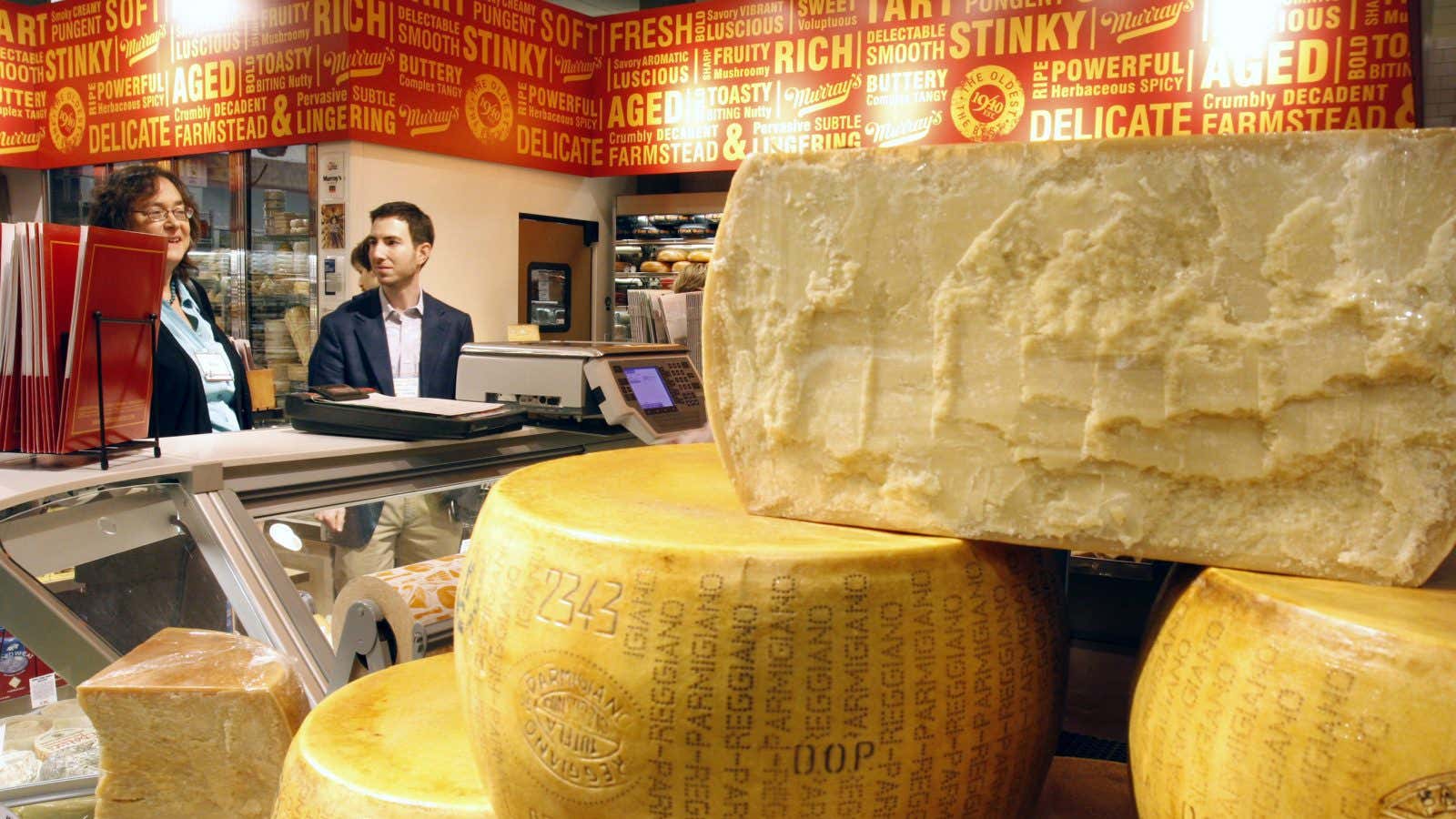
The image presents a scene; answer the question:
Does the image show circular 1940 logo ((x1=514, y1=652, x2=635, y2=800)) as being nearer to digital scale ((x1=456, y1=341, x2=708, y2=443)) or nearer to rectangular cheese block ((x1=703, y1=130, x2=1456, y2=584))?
rectangular cheese block ((x1=703, y1=130, x2=1456, y2=584))

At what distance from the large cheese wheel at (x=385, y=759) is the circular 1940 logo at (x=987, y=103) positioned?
4716 millimetres

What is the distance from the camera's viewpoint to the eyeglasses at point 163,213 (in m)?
3.58

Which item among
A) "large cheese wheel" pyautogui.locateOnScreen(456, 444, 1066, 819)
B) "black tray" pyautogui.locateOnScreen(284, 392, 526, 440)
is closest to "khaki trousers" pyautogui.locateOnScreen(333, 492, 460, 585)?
"black tray" pyautogui.locateOnScreen(284, 392, 526, 440)

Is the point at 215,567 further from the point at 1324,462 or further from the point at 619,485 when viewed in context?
the point at 1324,462

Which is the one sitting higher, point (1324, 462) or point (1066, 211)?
point (1066, 211)

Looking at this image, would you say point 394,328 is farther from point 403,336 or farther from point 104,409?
point 104,409

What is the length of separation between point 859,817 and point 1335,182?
569 millimetres

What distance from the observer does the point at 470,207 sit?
6.29 meters

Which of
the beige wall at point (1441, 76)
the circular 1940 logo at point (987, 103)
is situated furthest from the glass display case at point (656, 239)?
the beige wall at point (1441, 76)

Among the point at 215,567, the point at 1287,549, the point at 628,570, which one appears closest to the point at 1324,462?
the point at 1287,549

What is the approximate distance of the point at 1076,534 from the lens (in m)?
0.87

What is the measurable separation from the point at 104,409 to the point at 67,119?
6328mm

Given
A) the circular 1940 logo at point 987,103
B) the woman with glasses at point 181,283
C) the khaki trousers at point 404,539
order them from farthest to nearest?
the circular 1940 logo at point 987,103, the woman with glasses at point 181,283, the khaki trousers at point 404,539

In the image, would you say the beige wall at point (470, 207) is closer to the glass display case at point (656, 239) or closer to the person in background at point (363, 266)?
the person in background at point (363, 266)
